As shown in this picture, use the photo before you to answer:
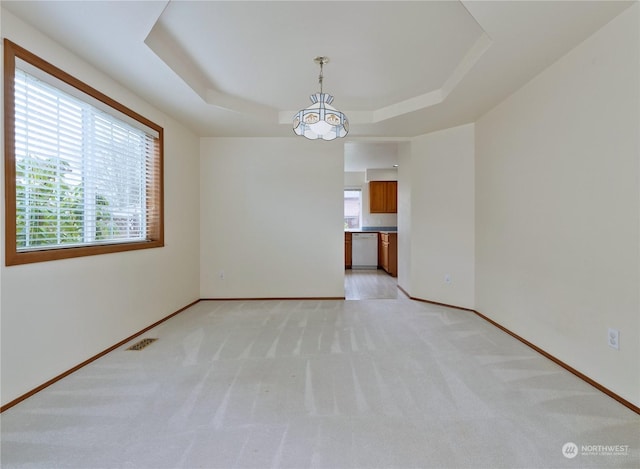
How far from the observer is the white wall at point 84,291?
1783 mm

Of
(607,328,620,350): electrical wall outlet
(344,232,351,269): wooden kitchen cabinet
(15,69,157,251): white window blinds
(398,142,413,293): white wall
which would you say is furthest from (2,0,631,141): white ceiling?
(344,232,351,269): wooden kitchen cabinet

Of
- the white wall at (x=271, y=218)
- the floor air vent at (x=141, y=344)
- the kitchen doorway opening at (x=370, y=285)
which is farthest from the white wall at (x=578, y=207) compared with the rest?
the floor air vent at (x=141, y=344)

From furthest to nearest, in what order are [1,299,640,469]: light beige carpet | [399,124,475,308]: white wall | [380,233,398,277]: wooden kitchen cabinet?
[380,233,398,277]: wooden kitchen cabinet
[399,124,475,308]: white wall
[1,299,640,469]: light beige carpet

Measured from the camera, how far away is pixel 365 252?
743cm

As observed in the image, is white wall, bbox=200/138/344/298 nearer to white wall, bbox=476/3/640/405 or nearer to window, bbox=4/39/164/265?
window, bbox=4/39/164/265

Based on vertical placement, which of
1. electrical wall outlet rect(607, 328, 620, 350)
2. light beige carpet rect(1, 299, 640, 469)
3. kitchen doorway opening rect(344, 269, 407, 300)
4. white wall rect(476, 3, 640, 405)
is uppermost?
white wall rect(476, 3, 640, 405)

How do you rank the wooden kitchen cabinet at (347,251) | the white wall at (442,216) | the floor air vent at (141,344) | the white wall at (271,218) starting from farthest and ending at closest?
1. the wooden kitchen cabinet at (347,251)
2. the white wall at (271,218)
3. the white wall at (442,216)
4. the floor air vent at (141,344)

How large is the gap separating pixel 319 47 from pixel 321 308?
9.24 feet

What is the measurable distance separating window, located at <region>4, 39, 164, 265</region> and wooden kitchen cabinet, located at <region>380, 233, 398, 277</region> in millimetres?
4737

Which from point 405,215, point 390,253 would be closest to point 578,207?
point 405,215

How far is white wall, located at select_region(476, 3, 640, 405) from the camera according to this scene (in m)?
1.76

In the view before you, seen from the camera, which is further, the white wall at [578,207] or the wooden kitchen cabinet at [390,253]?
the wooden kitchen cabinet at [390,253]

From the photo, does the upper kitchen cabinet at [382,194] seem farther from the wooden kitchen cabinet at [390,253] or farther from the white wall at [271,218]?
the white wall at [271,218]

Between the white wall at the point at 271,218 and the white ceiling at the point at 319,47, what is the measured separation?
0.91 m
